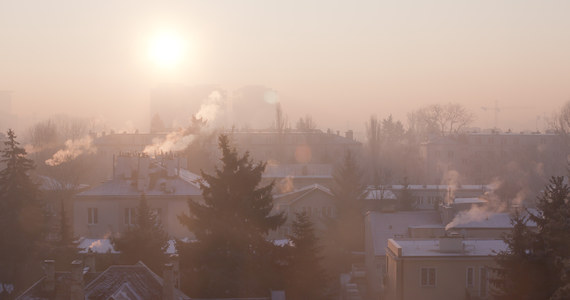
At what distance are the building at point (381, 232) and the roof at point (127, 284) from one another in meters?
15.6

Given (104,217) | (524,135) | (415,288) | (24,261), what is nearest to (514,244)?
(415,288)

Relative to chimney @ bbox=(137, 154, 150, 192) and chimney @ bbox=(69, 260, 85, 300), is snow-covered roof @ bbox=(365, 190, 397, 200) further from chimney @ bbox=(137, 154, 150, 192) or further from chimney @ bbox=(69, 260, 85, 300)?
chimney @ bbox=(69, 260, 85, 300)

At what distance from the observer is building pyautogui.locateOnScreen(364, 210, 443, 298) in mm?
33688

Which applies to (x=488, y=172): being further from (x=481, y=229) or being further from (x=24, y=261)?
(x=24, y=261)

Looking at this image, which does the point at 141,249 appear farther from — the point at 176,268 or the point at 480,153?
the point at 480,153

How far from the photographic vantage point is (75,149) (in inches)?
3273

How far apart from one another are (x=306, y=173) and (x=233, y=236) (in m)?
43.2

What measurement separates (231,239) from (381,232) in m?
14.3

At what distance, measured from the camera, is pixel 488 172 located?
81.1 meters

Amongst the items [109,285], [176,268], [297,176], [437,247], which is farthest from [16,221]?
[297,176]

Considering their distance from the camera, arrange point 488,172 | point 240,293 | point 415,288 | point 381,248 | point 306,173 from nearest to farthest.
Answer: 1. point 240,293
2. point 415,288
3. point 381,248
4. point 306,173
5. point 488,172

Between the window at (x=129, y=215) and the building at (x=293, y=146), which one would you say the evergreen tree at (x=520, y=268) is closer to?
the window at (x=129, y=215)

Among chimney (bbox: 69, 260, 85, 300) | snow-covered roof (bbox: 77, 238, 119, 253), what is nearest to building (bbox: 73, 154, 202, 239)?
snow-covered roof (bbox: 77, 238, 119, 253)

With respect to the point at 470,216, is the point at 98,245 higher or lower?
lower
